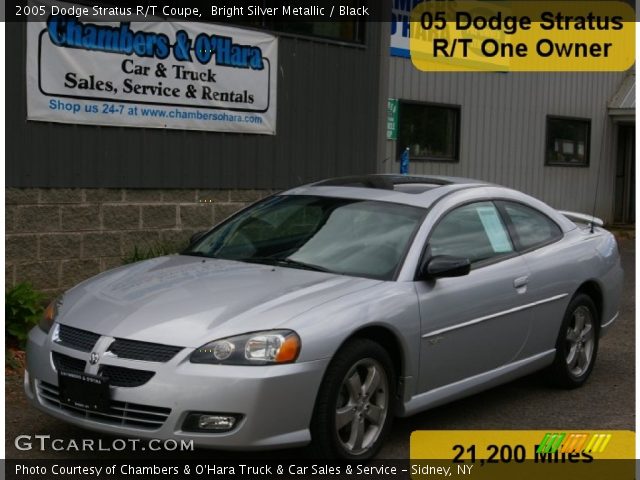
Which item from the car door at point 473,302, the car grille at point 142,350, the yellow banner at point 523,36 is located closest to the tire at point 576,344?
the car door at point 473,302

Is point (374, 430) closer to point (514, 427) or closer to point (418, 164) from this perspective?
point (514, 427)

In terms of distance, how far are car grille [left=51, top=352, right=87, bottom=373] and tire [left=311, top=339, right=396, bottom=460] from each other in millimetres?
1223

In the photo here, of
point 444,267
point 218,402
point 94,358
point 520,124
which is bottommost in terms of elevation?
point 218,402

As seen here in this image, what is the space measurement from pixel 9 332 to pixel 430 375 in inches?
138

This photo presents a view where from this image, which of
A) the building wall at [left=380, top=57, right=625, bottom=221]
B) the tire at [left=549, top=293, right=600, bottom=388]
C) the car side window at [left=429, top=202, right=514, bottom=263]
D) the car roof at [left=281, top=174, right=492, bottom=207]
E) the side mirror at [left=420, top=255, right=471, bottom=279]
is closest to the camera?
the side mirror at [left=420, top=255, right=471, bottom=279]

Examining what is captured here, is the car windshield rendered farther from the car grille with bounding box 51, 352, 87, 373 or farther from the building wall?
the building wall

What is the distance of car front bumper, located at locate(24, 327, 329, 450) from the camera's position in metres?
4.54

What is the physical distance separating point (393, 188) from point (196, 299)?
1.95m

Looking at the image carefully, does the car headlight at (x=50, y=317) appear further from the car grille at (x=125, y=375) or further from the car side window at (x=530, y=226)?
the car side window at (x=530, y=226)

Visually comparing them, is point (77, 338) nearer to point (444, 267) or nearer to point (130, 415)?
point (130, 415)

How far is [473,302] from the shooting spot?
231 inches

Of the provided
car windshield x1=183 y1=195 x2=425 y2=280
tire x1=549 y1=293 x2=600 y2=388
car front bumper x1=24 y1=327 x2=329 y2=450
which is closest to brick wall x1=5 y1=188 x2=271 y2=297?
car windshield x1=183 y1=195 x2=425 y2=280

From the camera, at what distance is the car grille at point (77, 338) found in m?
4.88

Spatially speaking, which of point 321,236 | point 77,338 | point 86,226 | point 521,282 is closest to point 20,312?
point 86,226
